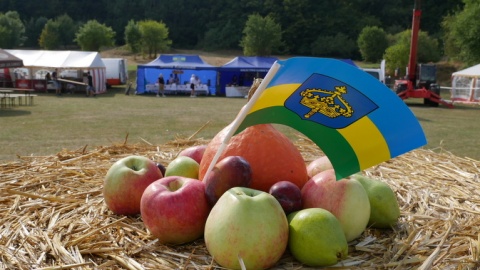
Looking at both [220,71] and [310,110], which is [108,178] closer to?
[310,110]

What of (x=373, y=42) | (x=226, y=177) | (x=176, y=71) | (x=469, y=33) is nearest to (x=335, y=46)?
(x=373, y=42)

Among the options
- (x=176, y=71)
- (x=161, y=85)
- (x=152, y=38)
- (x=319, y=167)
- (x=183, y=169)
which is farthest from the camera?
(x=152, y=38)

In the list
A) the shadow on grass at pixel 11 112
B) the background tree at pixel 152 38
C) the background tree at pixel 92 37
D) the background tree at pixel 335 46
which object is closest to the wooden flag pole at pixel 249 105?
the shadow on grass at pixel 11 112

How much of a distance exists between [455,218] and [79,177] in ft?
10.2

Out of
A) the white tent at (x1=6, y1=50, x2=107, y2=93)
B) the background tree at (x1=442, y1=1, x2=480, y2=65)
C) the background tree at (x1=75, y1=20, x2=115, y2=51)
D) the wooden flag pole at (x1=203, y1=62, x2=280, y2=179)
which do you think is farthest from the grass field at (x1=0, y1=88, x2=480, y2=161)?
the background tree at (x1=75, y1=20, x2=115, y2=51)

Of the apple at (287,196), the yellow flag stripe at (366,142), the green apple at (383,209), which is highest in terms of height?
the yellow flag stripe at (366,142)

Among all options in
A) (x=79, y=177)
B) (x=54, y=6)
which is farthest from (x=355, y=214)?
(x=54, y=6)

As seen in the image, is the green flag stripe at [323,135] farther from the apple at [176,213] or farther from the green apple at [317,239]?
the apple at [176,213]

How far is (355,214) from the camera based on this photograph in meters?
2.83

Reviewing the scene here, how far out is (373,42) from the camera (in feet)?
227

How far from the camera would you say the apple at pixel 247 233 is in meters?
2.37

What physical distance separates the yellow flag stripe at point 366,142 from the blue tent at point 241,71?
3121 cm

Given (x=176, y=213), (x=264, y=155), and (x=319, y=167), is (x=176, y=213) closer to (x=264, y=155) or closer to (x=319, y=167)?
(x=264, y=155)

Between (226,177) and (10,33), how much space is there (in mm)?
88886
